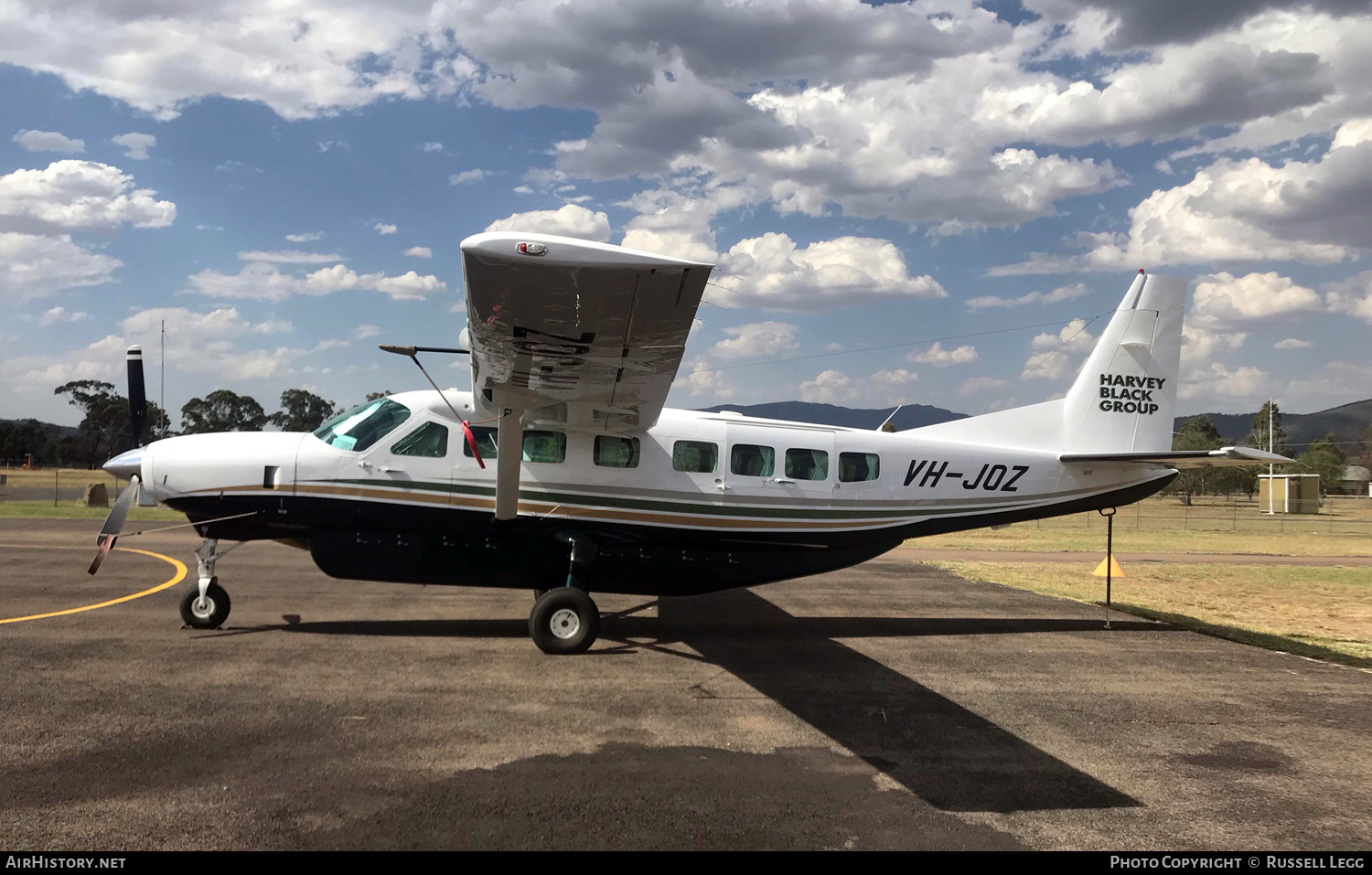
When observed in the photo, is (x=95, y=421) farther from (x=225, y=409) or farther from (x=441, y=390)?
(x=441, y=390)

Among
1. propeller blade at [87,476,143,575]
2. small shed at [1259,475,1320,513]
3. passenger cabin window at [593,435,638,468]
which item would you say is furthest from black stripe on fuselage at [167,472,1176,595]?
small shed at [1259,475,1320,513]

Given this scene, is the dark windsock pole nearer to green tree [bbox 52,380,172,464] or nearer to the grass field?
the grass field

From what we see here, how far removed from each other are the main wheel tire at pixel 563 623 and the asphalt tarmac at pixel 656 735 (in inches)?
8.5

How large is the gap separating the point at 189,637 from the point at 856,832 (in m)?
7.52

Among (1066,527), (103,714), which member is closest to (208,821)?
(103,714)

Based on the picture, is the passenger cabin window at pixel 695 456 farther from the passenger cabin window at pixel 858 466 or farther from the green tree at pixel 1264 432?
the green tree at pixel 1264 432

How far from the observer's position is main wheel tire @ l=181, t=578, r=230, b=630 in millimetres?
9250

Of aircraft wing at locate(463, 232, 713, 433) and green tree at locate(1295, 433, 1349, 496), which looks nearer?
aircraft wing at locate(463, 232, 713, 433)

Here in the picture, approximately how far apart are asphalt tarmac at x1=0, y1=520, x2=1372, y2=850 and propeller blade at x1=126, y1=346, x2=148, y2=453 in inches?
86.2

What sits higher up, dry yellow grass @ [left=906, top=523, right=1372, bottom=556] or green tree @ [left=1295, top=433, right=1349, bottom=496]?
green tree @ [left=1295, top=433, right=1349, bottom=496]

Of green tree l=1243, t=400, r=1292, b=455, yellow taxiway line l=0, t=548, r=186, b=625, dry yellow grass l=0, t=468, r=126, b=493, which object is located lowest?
dry yellow grass l=0, t=468, r=126, b=493

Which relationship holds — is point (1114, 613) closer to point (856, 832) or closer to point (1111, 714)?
point (1111, 714)

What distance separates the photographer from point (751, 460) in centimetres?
1008

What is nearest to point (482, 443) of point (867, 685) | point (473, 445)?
point (473, 445)
